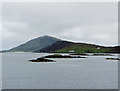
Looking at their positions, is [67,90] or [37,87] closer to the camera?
[67,90]

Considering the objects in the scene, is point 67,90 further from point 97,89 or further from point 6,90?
point 6,90

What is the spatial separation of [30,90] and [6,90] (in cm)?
518

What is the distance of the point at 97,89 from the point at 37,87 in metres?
13.1

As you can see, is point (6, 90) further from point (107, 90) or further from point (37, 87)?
point (107, 90)

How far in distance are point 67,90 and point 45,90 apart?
4.57 meters

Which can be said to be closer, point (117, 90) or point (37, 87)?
point (117, 90)

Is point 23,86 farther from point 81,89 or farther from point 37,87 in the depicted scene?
point 81,89

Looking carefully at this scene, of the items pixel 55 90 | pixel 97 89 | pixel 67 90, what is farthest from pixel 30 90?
pixel 97 89

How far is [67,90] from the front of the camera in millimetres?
34625

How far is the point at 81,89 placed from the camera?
3541 centimetres

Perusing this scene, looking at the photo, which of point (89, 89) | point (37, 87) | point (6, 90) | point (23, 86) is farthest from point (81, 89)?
point (6, 90)

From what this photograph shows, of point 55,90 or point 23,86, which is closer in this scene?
point 55,90

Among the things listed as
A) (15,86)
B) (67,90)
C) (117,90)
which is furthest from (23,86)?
(117,90)

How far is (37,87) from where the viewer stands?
37500 millimetres
